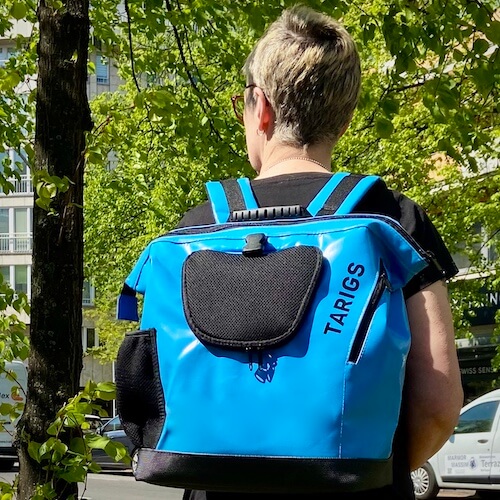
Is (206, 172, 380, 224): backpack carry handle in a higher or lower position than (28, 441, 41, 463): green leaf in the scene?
higher

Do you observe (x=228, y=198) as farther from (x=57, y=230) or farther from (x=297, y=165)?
(x=57, y=230)

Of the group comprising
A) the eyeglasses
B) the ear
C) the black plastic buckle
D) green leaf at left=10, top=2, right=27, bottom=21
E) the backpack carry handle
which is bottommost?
the black plastic buckle

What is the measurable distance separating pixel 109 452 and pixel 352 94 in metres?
1.58

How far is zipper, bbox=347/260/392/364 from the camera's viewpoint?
171 centimetres

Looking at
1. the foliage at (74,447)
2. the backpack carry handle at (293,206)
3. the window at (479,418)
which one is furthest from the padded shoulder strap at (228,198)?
the window at (479,418)

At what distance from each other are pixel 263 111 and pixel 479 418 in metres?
12.5

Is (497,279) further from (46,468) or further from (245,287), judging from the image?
(245,287)

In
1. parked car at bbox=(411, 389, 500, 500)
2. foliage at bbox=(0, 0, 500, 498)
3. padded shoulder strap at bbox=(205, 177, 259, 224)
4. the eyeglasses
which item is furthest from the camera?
parked car at bbox=(411, 389, 500, 500)

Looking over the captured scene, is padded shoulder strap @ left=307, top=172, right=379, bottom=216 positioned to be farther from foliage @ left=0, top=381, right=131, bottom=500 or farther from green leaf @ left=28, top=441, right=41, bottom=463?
green leaf @ left=28, top=441, right=41, bottom=463

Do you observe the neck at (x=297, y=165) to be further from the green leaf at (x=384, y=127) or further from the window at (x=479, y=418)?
the window at (x=479, y=418)

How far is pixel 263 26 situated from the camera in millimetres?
5035

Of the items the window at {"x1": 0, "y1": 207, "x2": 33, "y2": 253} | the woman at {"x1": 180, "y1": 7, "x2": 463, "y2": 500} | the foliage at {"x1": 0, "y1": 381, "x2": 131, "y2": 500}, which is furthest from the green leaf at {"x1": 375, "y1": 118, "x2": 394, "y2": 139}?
the window at {"x1": 0, "y1": 207, "x2": 33, "y2": 253}

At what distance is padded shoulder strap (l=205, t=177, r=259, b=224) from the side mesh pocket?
0.27 meters

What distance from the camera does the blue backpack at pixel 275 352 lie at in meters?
1.70
